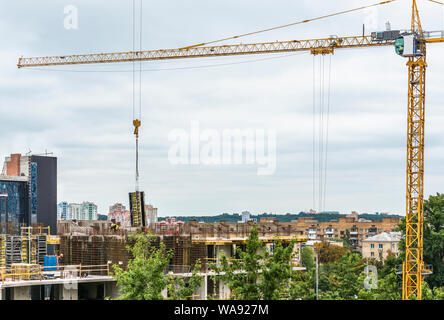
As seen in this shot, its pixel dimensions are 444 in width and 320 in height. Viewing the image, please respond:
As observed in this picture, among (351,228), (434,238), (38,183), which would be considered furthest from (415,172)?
(351,228)

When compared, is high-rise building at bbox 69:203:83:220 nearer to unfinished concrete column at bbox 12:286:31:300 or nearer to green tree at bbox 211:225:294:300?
unfinished concrete column at bbox 12:286:31:300

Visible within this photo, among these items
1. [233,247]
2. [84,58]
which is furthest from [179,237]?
[84,58]

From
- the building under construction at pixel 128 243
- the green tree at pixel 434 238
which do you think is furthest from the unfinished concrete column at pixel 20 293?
the green tree at pixel 434 238

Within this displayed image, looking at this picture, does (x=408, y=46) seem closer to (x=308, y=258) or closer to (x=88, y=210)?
(x=308, y=258)

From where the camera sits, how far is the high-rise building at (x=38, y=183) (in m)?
63.9

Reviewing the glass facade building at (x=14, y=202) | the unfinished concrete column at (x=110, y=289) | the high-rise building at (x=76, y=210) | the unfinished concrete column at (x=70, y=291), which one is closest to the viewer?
the unfinished concrete column at (x=70, y=291)

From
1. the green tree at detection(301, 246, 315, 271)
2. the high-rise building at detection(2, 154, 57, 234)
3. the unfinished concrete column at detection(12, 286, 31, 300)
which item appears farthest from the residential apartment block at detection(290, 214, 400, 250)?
the unfinished concrete column at detection(12, 286, 31, 300)

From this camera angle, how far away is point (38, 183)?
2532 inches

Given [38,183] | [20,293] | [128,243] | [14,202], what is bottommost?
[20,293]

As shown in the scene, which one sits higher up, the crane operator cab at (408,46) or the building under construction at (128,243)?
the crane operator cab at (408,46)

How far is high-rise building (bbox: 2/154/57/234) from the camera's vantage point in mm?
63875

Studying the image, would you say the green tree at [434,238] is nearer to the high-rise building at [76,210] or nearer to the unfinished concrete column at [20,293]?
the high-rise building at [76,210]
